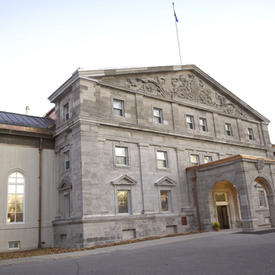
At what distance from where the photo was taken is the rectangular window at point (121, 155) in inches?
987

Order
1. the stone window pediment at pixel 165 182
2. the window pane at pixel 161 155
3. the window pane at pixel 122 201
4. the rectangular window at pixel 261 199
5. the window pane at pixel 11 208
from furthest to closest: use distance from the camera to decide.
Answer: the rectangular window at pixel 261 199 → the window pane at pixel 161 155 → the stone window pediment at pixel 165 182 → the window pane at pixel 122 201 → the window pane at pixel 11 208

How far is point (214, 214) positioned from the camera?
88.5 feet

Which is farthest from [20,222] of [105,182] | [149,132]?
[149,132]

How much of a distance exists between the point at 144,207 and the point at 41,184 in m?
8.16

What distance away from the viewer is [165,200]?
88.1ft

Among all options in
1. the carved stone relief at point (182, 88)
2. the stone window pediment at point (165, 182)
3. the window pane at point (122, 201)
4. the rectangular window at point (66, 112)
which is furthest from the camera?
the carved stone relief at point (182, 88)

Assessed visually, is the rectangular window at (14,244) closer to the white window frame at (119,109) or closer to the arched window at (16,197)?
the arched window at (16,197)

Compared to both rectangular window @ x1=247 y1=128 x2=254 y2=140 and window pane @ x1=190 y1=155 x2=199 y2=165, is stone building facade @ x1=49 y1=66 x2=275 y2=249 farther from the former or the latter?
rectangular window @ x1=247 y1=128 x2=254 y2=140

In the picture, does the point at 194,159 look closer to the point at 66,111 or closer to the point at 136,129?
the point at 136,129

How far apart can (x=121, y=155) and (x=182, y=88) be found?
1030 centimetres

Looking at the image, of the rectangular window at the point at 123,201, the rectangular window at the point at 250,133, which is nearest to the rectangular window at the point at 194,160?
the rectangular window at the point at 123,201

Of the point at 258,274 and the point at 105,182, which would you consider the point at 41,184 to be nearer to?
the point at 105,182

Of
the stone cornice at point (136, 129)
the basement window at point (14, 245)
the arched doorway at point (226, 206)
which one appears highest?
the stone cornice at point (136, 129)

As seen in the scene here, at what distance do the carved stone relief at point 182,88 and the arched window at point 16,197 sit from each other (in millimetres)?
10034
